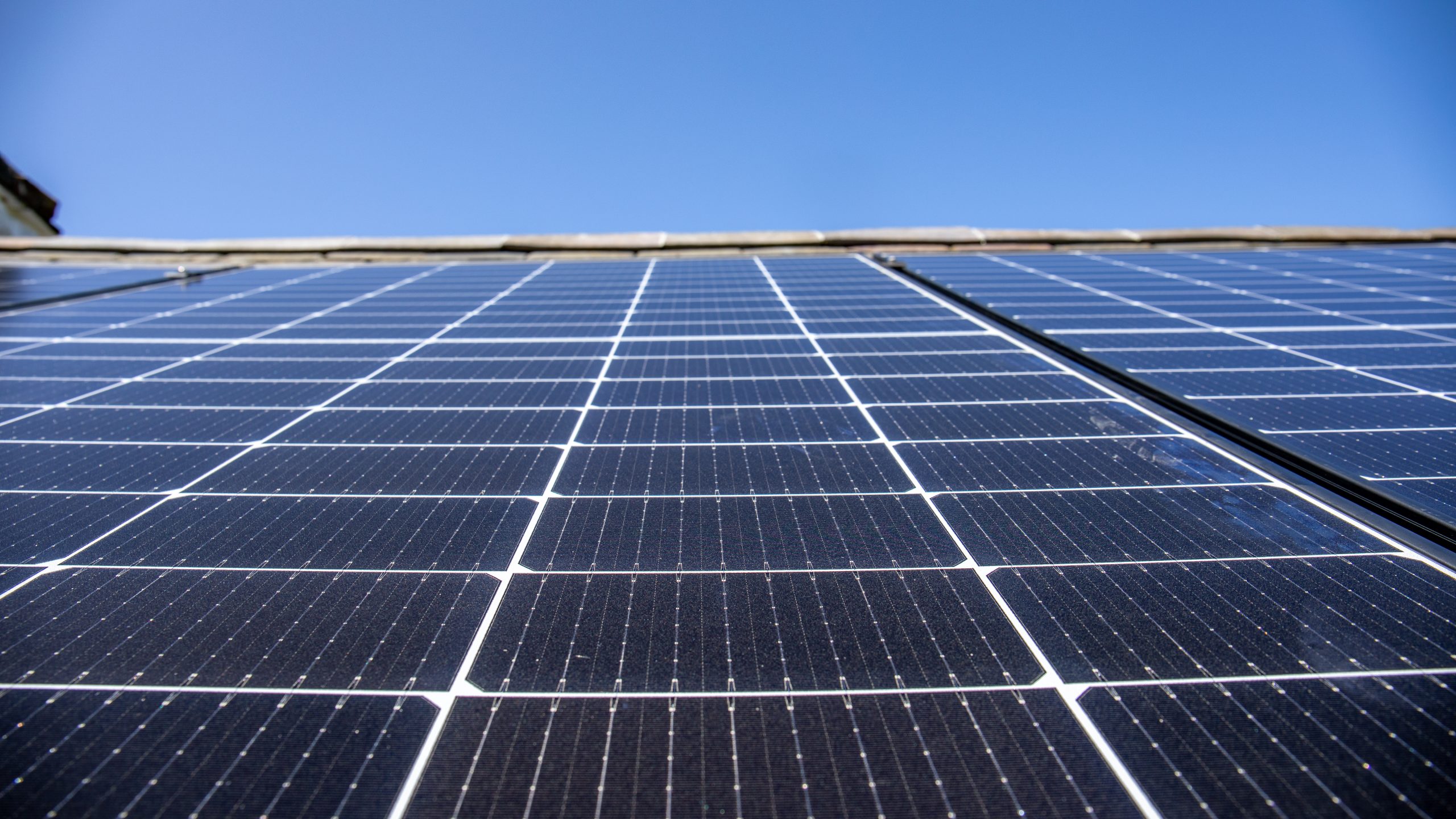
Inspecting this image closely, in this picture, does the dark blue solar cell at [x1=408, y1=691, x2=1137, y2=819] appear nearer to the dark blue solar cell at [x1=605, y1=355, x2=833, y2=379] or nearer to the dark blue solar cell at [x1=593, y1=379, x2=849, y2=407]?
the dark blue solar cell at [x1=593, y1=379, x2=849, y2=407]

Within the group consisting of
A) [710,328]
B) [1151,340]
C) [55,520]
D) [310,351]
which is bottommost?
[55,520]

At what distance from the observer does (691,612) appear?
357 centimetres

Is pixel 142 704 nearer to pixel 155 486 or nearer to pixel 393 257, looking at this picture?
pixel 155 486

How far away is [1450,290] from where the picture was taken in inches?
438

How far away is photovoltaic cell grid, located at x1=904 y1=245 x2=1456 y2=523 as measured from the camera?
568cm

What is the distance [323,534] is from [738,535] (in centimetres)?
248

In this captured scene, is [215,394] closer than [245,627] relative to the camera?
No

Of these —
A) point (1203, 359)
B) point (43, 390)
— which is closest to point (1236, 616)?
point (1203, 359)

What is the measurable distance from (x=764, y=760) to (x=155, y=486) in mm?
4750

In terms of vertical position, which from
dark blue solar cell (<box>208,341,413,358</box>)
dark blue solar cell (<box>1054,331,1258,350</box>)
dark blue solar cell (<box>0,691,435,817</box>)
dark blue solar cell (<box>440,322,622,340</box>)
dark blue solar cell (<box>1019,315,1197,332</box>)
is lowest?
dark blue solar cell (<box>0,691,435,817</box>)

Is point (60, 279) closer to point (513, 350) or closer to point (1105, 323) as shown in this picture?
point (513, 350)

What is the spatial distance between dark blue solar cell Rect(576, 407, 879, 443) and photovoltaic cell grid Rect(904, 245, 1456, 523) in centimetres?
308

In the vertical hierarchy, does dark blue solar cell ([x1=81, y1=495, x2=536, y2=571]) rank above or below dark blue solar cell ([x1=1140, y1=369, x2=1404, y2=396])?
below

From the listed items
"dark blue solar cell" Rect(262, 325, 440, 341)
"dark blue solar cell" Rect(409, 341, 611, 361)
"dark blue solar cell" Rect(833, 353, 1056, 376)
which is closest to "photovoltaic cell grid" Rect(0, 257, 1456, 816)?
"dark blue solar cell" Rect(833, 353, 1056, 376)
